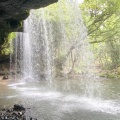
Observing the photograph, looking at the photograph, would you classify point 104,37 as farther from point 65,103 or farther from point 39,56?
point 65,103

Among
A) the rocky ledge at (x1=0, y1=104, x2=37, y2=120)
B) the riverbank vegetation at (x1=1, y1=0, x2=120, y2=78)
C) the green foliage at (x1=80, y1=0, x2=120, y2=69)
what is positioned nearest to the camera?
the rocky ledge at (x1=0, y1=104, x2=37, y2=120)

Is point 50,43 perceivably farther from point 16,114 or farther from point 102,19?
point 16,114

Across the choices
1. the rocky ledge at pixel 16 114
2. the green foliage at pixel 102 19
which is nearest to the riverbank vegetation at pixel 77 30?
the green foliage at pixel 102 19

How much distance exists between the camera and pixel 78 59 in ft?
102

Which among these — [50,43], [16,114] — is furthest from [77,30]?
[16,114]

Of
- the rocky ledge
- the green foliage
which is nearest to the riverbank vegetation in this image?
the green foliage

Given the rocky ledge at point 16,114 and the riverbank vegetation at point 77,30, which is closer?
the rocky ledge at point 16,114

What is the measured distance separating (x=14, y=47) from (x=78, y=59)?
9548 mm

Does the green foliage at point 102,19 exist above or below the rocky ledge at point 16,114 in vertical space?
above

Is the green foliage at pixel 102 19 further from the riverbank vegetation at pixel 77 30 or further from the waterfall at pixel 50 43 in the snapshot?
the waterfall at pixel 50 43

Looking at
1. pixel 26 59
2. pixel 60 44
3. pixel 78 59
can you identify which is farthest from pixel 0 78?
pixel 78 59

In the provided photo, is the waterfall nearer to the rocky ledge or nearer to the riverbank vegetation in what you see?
the riverbank vegetation

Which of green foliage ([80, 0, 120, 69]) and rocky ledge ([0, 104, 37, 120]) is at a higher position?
green foliage ([80, 0, 120, 69])

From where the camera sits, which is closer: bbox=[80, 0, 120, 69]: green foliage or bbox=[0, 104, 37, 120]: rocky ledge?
bbox=[0, 104, 37, 120]: rocky ledge
